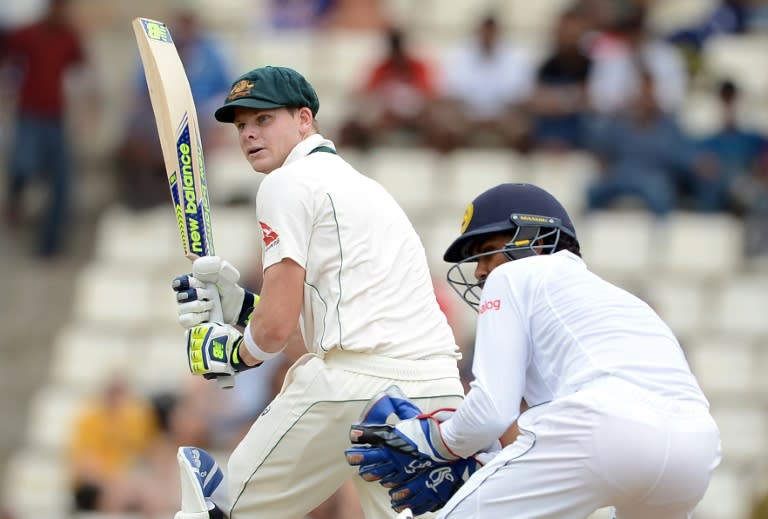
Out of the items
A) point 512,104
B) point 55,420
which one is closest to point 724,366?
A: point 512,104

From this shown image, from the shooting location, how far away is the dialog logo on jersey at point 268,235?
15.8ft

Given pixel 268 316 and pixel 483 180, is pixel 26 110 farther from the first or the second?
pixel 268 316

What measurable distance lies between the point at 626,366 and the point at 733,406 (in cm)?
549

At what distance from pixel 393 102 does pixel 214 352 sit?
5.79 m

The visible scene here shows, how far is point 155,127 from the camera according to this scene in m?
10.8

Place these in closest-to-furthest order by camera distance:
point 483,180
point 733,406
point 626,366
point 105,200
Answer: point 626,366 → point 733,406 → point 483,180 → point 105,200

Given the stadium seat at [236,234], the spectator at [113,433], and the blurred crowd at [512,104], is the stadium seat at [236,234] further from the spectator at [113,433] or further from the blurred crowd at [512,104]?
the spectator at [113,433]

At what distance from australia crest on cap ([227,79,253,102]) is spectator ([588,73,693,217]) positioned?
5.24m

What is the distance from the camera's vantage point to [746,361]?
9.59 metres

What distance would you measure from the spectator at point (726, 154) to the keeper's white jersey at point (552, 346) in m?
5.88

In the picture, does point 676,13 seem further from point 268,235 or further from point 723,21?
point 268,235

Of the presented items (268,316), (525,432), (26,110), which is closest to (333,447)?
(268,316)

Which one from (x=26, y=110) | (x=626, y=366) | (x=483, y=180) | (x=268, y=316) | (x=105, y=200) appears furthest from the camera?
(x=105, y=200)

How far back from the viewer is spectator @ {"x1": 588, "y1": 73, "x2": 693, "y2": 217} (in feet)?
32.6
